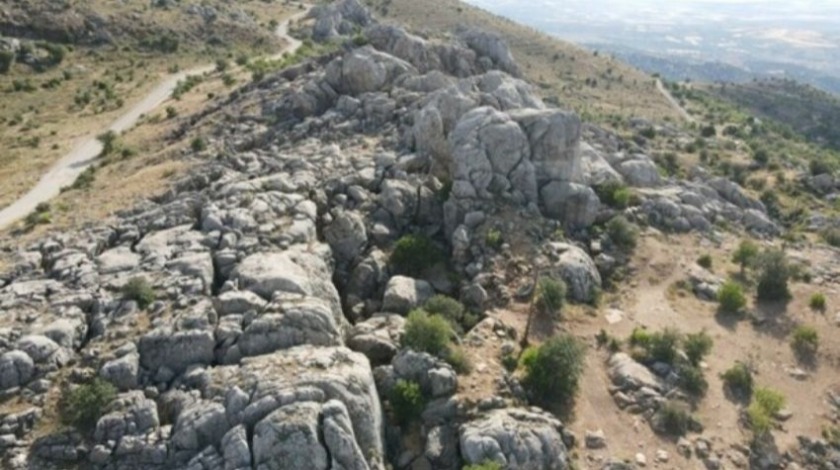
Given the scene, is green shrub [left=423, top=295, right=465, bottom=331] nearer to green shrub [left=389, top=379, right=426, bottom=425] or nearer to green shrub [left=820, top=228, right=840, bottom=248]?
green shrub [left=389, top=379, right=426, bottom=425]

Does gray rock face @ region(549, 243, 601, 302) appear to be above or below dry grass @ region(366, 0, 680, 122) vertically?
above

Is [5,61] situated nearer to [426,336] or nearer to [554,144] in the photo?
[554,144]

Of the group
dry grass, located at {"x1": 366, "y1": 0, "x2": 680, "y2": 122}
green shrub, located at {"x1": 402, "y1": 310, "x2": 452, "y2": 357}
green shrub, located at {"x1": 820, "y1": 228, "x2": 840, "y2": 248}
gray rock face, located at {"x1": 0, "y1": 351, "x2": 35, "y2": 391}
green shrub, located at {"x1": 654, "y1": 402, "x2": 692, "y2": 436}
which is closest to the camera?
gray rock face, located at {"x1": 0, "y1": 351, "x2": 35, "y2": 391}

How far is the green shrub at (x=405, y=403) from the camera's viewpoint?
2634cm

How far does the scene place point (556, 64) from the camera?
134250mm

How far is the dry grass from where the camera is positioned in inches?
4483

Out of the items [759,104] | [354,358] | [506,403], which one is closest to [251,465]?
[354,358]

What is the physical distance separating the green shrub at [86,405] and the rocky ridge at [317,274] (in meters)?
0.46

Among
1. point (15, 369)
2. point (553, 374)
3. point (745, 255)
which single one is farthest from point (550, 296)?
point (15, 369)

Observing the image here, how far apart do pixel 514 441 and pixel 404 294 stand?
9.55 metres

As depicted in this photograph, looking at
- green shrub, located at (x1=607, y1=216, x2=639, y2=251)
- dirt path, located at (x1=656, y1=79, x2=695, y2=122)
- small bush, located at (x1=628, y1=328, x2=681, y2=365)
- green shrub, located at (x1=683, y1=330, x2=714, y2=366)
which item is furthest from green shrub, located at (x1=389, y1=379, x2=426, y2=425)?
dirt path, located at (x1=656, y1=79, x2=695, y2=122)

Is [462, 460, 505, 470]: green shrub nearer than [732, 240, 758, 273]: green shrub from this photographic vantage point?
Yes

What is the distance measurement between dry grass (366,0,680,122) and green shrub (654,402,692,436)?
79.0 meters

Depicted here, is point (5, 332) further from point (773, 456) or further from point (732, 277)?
point (732, 277)
